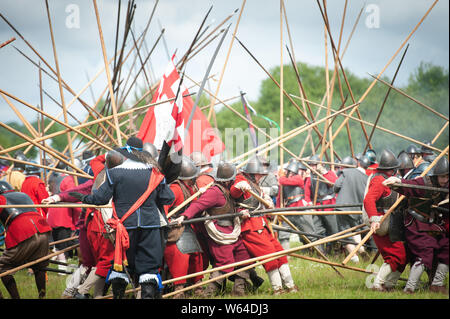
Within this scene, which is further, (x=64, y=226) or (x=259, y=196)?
(x=64, y=226)

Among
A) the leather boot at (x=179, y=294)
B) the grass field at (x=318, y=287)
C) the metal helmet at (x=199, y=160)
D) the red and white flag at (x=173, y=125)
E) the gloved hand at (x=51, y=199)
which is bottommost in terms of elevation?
the grass field at (x=318, y=287)

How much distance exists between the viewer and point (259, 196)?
7379mm

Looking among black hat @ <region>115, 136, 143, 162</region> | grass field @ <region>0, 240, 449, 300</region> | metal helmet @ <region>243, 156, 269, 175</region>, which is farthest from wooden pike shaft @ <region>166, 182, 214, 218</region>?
grass field @ <region>0, 240, 449, 300</region>

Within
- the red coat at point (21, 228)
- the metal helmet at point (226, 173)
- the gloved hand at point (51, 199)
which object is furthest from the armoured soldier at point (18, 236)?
the metal helmet at point (226, 173)

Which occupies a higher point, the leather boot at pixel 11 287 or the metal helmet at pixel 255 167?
the metal helmet at pixel 255 167

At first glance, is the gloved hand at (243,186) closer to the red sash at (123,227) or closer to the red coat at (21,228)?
the red sash at (123,227)

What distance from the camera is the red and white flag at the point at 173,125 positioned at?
6250 millimetres

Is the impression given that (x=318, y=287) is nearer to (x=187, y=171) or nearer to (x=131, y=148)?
(x=187, y=171)

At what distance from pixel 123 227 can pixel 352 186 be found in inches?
227

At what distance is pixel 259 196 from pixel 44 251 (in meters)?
2.79

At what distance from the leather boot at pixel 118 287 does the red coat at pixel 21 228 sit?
162 cm
